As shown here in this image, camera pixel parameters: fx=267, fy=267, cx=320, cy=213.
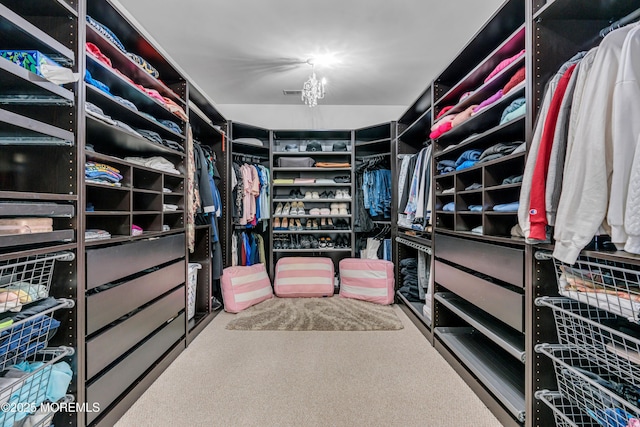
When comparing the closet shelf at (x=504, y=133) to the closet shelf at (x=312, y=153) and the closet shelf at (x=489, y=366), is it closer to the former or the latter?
the closet shelf at (x=489, y=366)

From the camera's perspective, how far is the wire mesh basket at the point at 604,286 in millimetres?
861

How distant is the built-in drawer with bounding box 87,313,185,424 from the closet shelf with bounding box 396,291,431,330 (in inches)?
78.8

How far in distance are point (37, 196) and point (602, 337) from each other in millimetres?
2106

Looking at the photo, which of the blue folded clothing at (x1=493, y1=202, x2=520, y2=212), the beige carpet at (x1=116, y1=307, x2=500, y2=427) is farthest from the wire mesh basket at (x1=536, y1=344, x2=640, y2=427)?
the blue folded clothing at (x1=493, y1=202, x2=520, y2=212)

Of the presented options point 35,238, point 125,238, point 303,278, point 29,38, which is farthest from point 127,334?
point 303,278

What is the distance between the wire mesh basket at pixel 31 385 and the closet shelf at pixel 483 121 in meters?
2.25

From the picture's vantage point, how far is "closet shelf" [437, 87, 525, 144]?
4.58 ft

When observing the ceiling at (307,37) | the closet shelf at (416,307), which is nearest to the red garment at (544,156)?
the ceiling at (307,37)

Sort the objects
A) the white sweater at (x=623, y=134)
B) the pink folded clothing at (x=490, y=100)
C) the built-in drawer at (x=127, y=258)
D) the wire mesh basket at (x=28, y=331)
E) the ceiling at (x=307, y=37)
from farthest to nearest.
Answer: the ceiling at (x=307, y=37) → the pink folded clothing at (x=490, y=100) → the built-in drawer at (x=127, y=258) → the wire mesh basket at (x=28, y=331) → the white sweater at (x=623, y=134)

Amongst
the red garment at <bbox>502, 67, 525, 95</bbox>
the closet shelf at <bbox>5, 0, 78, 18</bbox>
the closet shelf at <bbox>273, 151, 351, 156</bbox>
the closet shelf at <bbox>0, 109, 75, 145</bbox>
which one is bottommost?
the closet shelf at <bbox>0, 109, 75, 145</bbox>

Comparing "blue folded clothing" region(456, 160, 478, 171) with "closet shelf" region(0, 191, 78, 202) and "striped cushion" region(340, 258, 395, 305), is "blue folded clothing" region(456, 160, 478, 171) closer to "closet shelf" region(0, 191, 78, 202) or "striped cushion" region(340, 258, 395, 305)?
"striped cushion" region(340, 258, 395, 305)

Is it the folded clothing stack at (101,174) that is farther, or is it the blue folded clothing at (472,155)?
the blue folded clothing at (472,155)

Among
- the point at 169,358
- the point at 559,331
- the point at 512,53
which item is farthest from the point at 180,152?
the point at 559,331

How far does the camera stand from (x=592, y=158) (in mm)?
891
